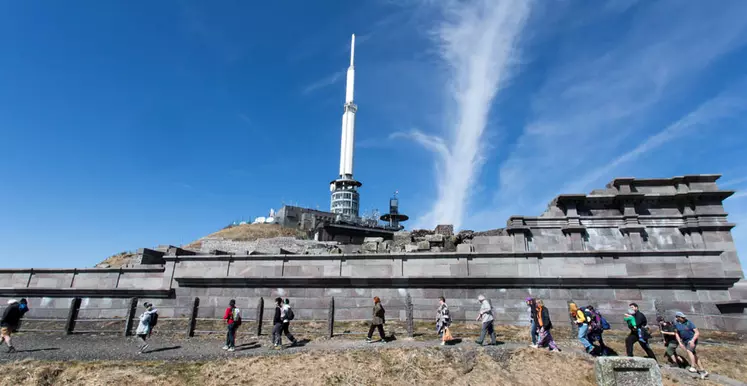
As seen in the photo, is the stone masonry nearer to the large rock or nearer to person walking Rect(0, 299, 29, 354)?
person walking Rect(0, 299, 29, 354)

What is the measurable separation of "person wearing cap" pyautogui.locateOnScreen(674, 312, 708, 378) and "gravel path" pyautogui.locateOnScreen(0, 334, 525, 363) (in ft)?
14.5

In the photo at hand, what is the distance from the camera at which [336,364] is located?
37.5 feet

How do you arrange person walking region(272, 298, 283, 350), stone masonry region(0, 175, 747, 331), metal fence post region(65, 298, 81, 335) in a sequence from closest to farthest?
person walking region(272, 298, 283, 350) < metal fence post region(65, 298, 81, 335) < stone masonry region(0, 175, 747, 331)

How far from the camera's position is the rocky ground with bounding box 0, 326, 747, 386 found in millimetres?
10680

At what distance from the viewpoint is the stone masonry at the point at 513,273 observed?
16.6 meters

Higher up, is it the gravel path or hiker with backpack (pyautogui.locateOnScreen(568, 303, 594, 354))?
hiker with backpack (pyautogui.locateOnScreen(568, 303, 594, 354))

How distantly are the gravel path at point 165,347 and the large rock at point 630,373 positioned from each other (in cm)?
428

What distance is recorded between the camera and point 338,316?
59.6 feet

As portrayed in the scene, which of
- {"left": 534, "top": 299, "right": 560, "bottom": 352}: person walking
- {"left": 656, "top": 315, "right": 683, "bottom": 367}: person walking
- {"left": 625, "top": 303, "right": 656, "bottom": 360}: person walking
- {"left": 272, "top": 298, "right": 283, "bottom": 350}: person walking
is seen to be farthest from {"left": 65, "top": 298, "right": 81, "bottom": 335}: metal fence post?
{"left": 656, "top": 315, "right": 683, "bottom": 367}: person walking

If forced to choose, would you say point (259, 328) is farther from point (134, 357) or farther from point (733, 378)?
point (733, 378)

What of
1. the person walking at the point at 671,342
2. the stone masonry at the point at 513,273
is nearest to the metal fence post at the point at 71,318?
the stone masonry at the point at 513,273

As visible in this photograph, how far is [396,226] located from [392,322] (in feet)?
219

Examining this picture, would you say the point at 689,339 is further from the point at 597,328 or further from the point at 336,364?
the point at 336,364

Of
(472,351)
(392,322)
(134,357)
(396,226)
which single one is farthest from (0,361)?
(396,226)
